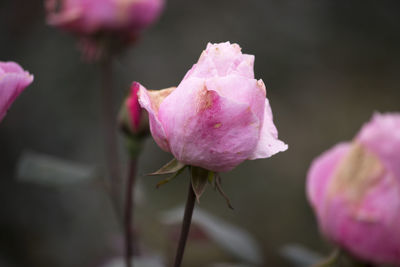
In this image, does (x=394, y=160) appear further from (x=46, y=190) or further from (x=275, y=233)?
(x=275, y=233)

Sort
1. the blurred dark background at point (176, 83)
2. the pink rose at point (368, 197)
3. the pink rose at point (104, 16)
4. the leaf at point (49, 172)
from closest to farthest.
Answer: the pink rose at point (368, 197)
the leaf at point (49, 172)
the pink rose at point (104, 16)
the blurred dark background at point (176, 83)

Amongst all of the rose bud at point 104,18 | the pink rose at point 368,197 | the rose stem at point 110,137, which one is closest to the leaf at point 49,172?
the rose stem at point 110,137

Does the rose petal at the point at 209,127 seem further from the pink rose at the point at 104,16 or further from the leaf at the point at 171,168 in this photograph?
the pink rose at the point at 104,16

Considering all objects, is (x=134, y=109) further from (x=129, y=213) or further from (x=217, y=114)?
(x=217, y=114)

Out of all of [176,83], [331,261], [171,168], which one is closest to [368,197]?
[331,261]

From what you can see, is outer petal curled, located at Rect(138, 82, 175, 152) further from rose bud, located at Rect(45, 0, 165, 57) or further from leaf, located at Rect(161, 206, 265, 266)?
rose bud, located at Rect(45, 0, 165, 57)

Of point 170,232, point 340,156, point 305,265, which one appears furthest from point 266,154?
point 170,232
